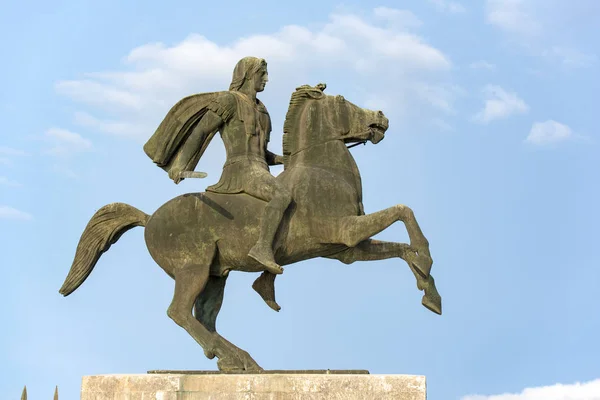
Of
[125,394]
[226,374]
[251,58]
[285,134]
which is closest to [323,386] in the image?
[226,374]

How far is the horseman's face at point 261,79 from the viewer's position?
11516 millimetres

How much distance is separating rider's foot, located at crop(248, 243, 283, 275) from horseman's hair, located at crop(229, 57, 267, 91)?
188 centimetres

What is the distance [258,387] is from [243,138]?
259 centimetres

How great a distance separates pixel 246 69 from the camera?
11.5 metres

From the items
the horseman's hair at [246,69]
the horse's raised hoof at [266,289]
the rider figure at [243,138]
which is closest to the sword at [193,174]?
the rider figure at [243,138]

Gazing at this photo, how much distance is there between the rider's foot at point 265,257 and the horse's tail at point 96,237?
163 cm

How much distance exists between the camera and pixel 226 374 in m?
10.3

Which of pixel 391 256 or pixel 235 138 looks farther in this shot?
pixel 235 138

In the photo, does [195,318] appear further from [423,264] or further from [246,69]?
[246,69]

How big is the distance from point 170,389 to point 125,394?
0.44 m

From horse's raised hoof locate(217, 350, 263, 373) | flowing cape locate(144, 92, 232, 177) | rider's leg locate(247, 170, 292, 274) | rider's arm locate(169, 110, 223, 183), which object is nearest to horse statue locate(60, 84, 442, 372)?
horse's raised hoof locate(217, 350, 263, 373)

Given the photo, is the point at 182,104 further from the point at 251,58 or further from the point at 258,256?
the point at 258,256

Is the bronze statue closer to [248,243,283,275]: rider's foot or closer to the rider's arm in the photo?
the rider's arm

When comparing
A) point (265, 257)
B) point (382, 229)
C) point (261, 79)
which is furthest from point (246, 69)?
point (382, 229)
